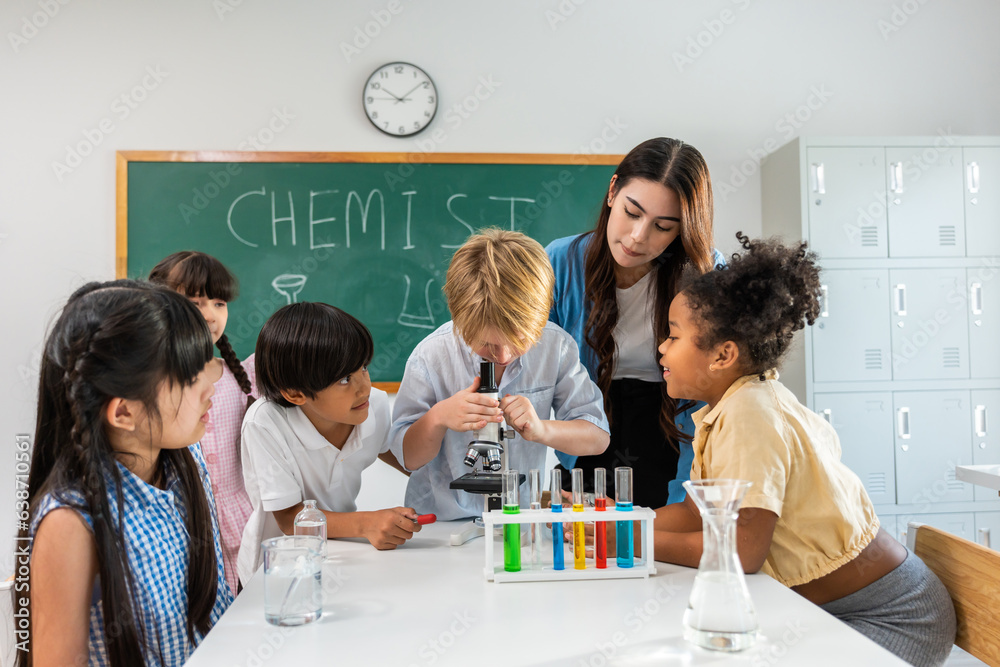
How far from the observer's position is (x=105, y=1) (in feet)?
10.5

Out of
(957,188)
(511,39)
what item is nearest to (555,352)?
(511,39)

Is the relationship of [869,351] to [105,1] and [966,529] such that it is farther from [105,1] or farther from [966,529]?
[105,1]

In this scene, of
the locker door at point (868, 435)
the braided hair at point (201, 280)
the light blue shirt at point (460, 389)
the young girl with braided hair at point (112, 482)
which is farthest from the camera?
the locker door at point (868, 435)

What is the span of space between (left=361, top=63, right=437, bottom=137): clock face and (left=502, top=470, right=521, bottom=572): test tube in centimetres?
241

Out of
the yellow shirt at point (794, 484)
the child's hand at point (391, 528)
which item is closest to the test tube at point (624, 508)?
the yellow shirt at point (794, 484)

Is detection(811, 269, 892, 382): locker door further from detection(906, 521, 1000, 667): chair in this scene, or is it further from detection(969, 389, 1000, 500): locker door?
detection(906, 521, 1000, 667): chair

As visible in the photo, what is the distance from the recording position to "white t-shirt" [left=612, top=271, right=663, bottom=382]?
1918 mm

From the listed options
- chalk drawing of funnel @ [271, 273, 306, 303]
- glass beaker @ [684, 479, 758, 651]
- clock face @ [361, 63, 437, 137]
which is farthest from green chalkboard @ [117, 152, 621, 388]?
glass beaker @ [684, 479, 758, 651]

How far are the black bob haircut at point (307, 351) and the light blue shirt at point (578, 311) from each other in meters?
0.58

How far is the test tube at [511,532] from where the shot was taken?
1.20m

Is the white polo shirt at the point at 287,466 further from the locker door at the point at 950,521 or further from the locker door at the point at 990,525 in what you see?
the locker door at the point at 990,525

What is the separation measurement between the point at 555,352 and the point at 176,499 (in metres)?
0.90

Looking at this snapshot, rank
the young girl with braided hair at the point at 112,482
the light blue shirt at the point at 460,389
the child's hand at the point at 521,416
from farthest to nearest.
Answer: the light blue shirt at the point at 460,389 < the child's hand at the point at 521,416 < the young girl with braided hair at the point at 112,482

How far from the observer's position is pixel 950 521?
3195 millimetres
